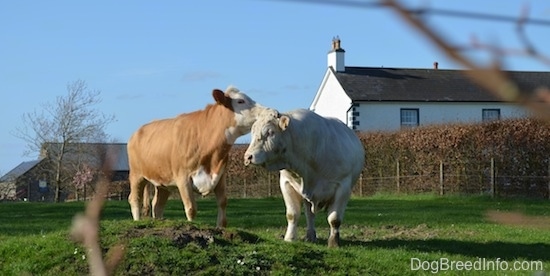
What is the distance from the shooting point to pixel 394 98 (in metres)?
48.0

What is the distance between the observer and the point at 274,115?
10.8m

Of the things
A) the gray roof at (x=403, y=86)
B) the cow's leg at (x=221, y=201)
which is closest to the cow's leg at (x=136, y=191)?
the cow's leg at (x=221, y=201)

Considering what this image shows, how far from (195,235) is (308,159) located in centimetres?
215

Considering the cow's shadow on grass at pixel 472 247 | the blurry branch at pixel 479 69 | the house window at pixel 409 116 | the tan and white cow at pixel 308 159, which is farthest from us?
the house window at pixel 409 116

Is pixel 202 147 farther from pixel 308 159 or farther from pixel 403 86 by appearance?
pixel 403 86

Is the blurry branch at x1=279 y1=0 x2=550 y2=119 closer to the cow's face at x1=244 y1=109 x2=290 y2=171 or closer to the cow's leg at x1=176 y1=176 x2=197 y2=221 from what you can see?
the cow's face at x1=244 y1=109 x2=290 y2=171

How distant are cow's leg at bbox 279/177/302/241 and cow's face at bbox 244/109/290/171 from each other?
36.1 inches

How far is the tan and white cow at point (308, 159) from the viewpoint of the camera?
1067cm

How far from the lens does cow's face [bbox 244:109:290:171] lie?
10.6m

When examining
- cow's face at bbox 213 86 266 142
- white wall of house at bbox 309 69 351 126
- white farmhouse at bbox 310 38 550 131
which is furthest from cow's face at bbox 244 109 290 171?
white wall of house at bbox 309 69 351 126

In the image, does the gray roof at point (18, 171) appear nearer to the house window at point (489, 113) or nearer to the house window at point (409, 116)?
the house window at point (409, 116)

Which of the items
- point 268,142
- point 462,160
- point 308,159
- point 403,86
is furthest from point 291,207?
point 403,86

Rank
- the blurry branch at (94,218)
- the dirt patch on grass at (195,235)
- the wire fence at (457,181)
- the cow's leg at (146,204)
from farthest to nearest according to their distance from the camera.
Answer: the wire fence at (457,181), the cow's leg at (146,204), the dirt patch on grass at (195,235), the blurry branch at (94,218)

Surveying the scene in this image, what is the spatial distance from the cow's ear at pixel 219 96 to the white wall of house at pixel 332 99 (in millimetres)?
35659
